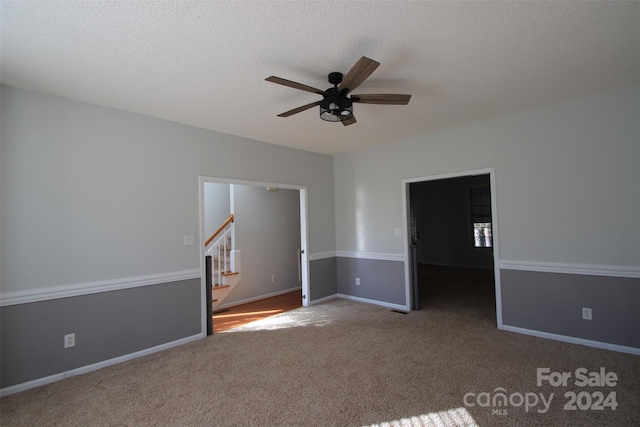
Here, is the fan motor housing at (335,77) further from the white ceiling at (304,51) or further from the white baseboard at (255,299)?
the white baseboard at (255,299)

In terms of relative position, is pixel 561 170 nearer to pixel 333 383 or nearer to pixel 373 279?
pixel 373 279

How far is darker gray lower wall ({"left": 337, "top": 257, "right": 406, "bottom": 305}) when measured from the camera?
180 inches

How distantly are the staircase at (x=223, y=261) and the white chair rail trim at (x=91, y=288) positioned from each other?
1636 mm

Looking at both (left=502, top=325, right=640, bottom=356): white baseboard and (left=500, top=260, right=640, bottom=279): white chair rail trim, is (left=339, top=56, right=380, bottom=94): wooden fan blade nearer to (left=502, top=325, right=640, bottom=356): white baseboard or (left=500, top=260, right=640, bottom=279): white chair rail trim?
(left=500, top=260, right=640, bottom=279): white chair rail trim

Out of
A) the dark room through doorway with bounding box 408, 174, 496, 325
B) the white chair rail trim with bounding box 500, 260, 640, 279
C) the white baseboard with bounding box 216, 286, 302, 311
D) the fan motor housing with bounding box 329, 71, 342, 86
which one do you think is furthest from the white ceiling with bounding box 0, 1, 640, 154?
the dark room through doorway with bounding box 408, 174, 496, 325

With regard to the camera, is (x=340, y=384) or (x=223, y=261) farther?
(x=223, y=261)

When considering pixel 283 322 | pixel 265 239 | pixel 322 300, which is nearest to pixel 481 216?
pixel 322 300

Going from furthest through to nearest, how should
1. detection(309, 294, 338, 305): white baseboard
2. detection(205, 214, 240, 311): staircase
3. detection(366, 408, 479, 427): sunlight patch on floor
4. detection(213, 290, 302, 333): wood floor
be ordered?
detection(205, 214, 240, 311): staircase < detection(309, 294, 338, 305): white baseboard < detection(213, 290, 302, 333): wood floor < detection(366, 408, 479, 427): sunlight patch on floor

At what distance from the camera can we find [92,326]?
2850mm

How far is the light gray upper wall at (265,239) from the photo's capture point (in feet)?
18.0

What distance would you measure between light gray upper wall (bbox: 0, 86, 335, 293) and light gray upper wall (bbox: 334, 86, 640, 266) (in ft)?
10.7

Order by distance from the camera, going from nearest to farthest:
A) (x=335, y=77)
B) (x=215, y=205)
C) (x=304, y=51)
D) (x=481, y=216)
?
(x=304, y=51) → (x=335, y=77) → (x=215, y=205) → (x=481, y=216)

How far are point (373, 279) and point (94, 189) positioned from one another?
3883 millimetres

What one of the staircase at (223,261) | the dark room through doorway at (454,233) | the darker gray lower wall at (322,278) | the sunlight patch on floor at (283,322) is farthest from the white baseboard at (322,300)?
the dark room through doorway at (454,233)
